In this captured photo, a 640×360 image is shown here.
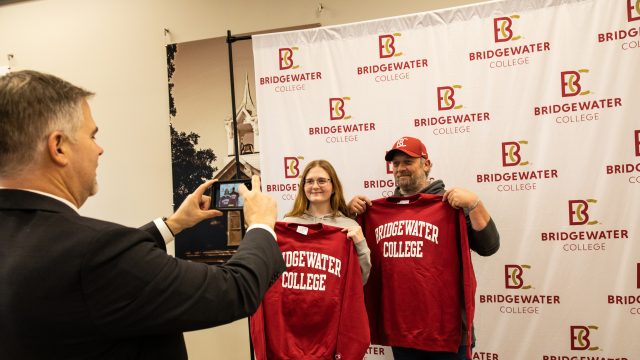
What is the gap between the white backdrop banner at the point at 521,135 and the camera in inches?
A: 106

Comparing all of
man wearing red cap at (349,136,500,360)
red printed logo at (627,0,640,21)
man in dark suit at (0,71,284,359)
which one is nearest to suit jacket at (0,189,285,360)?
man in dark suit at (0,71,284,359)

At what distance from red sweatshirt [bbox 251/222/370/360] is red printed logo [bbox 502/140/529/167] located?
48.7 inches

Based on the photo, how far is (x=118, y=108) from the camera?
4.20m

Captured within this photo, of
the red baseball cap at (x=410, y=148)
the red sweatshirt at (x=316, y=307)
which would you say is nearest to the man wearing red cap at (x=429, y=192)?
the red baseball cap at (x=410, y=148)

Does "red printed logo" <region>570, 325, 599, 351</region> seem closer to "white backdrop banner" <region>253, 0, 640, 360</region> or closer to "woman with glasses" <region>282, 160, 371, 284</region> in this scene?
"white backdrop banner" <region>253, 0, 640, 360</region>

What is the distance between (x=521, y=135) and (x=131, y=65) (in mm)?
3403

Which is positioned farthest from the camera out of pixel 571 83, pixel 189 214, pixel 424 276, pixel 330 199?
pixel 571 83

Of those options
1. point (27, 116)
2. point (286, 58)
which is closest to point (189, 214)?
point (27, 116)

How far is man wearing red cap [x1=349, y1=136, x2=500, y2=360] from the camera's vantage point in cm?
226

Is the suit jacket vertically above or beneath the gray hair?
beneath

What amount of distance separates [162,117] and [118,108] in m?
0.49

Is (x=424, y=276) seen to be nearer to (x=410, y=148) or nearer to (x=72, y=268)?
(x=410, y=148)

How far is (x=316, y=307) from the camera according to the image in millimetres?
2316

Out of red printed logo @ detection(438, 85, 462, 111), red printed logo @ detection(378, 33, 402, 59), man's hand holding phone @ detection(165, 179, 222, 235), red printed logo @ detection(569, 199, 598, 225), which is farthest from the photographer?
red printed logo @ detection(378, 33, 402, 59)
